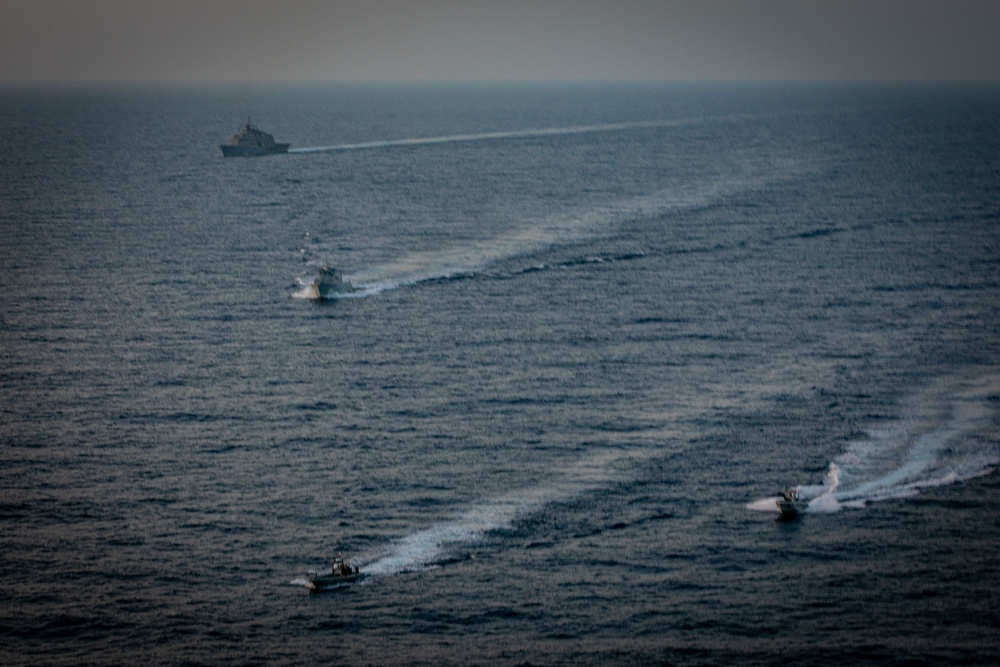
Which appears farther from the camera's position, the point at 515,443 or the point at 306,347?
the point at 306,347

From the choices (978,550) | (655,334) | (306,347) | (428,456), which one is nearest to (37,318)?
(306,347)

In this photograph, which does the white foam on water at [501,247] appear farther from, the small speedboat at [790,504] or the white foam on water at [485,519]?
the small speedboat at [790,504]

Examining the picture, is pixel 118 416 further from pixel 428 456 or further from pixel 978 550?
pixel 978 550

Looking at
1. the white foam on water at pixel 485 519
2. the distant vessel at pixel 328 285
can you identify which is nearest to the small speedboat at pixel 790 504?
the white foam on water at pixel 485 519

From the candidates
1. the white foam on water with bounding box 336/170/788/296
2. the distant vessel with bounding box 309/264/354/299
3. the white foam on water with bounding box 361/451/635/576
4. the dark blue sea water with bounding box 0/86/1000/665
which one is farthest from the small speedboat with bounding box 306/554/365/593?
the white foam on water with bounding box 336/170/788/296

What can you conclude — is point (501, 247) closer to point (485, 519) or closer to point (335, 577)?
point (485, 519)

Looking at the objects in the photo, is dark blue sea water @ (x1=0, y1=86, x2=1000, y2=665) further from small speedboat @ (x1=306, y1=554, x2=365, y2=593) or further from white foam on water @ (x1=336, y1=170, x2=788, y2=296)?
white foam on water @ (x1=336, y1=170, x2=788, y2=296)

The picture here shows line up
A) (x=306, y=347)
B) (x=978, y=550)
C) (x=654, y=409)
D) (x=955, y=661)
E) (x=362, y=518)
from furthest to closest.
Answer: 1. (x=306, y=347)
2. (x=654, y=409)
3. (x=362, y=518)
4. (x=978, y=550)
5. (x=955, y=661)
